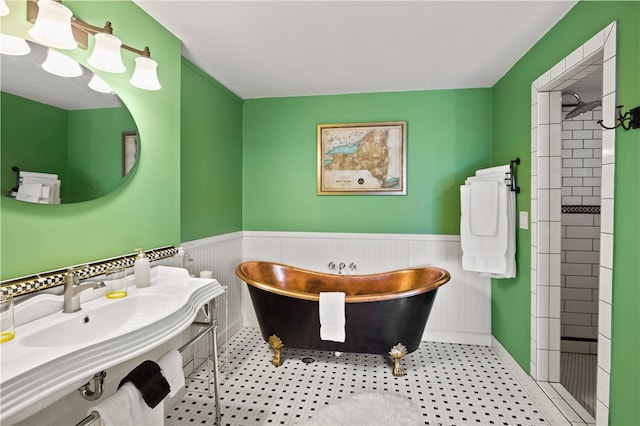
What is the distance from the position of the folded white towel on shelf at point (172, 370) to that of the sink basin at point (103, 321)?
208 millimetres

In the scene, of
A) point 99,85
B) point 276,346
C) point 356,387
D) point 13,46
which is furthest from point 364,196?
point 13,46

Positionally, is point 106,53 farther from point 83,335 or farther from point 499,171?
point 499,171

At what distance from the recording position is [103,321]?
1424 millimetres

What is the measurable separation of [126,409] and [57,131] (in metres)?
1.16

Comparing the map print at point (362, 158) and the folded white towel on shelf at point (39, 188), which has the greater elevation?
the map print at point (362, 158)

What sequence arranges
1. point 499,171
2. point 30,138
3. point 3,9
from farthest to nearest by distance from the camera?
point 499,171, point 30,138, point 3,9

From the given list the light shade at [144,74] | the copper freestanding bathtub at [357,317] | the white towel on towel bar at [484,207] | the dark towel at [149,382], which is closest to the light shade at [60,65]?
the light shade at [144,74]

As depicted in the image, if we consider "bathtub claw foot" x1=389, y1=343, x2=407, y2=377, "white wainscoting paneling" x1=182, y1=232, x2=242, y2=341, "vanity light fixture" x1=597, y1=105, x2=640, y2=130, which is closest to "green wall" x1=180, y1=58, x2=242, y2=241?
"white wainscoting paneling" x1=182, y1=232, x2=242, y2=341

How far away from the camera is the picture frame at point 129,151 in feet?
5.84

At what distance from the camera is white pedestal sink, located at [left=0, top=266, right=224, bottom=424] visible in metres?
0.89

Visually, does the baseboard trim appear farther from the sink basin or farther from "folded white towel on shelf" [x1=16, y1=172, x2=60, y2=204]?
"folded white towel on shelf" [x1=16, y1=172, x2=60, y2=204]

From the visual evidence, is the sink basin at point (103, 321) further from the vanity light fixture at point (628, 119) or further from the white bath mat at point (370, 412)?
the vanity light fixture at point (628, 119)

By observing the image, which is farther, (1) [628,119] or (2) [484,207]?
(2) [484,207]

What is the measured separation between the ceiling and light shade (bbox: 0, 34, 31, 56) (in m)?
0.75
